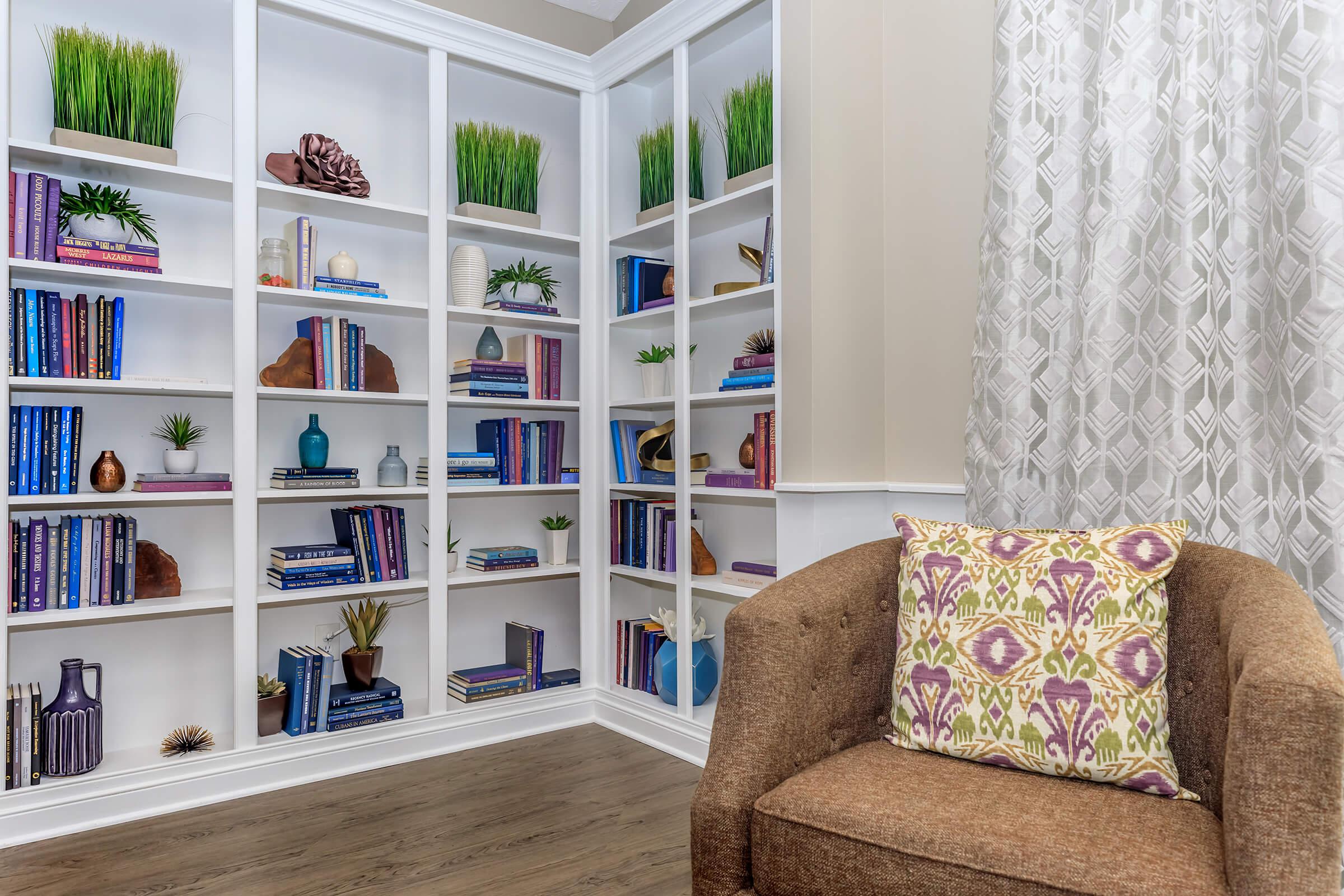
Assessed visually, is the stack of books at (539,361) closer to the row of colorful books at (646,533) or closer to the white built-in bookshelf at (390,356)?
the white built-in bookshelf at (390,356)

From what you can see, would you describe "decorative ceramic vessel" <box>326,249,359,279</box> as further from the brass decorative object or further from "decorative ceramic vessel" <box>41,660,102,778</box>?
"decorative ceramic vessel" <box>41,660,102,778</box>

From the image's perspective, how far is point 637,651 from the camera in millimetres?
3188

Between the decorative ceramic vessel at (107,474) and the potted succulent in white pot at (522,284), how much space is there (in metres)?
1.32

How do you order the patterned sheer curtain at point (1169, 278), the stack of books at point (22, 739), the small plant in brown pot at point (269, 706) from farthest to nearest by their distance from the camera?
the small plant in brown pot at point (269, 706) < the stack of books at point (22, 739) < the patterned sheer curtain at point (1169, 278)

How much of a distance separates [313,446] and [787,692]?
2.03 metres

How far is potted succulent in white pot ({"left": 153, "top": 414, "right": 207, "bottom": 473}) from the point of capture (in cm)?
258

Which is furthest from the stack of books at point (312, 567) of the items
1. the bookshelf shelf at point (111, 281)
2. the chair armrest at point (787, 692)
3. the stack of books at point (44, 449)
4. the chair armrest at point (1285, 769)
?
the chair armrest at point (1285, 769)

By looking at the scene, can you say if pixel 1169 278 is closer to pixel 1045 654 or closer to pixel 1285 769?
pixel 1045 654

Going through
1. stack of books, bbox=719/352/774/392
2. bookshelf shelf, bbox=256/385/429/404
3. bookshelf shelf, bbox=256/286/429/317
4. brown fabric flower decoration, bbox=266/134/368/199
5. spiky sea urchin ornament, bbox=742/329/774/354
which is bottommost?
bookshelf shelf, bbox=256/385/429/404

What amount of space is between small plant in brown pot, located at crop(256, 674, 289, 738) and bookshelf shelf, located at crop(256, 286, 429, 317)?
121 centimetres

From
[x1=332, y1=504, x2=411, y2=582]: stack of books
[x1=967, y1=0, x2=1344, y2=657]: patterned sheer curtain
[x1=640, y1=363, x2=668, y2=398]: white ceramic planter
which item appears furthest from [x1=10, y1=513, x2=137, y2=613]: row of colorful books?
[x1=967, y1=0, x2=1344, y2=657]: patterned sheer curtain

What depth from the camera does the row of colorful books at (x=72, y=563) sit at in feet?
7.64

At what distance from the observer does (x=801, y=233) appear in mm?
2504

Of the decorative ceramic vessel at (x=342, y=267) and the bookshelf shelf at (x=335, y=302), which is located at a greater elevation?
the decorative ceramic vessel at (x=342, y=267)
